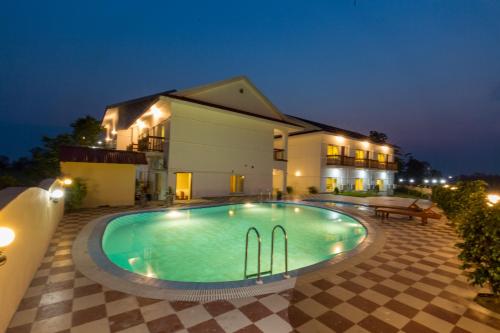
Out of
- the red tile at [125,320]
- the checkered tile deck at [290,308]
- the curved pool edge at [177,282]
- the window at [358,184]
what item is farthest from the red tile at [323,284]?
the window at [358,184]

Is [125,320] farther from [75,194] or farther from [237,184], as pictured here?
[237,184]

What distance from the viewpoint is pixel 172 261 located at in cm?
630

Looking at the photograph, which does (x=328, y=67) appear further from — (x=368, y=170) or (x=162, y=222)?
(x=162, y=222)

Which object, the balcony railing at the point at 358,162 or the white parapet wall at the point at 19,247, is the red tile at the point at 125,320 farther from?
the balcony railing at the point at 358,162

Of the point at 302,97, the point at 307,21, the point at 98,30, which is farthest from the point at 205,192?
the point at 98,30

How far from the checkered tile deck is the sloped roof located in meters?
7.77

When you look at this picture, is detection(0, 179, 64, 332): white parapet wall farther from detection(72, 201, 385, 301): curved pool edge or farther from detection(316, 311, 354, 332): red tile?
detection(316, 311, 354, 332): red tile

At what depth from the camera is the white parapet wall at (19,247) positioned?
2728mm

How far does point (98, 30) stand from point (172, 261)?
105 meters

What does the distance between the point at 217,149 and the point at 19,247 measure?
551 inches

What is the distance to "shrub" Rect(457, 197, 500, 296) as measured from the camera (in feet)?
10.3

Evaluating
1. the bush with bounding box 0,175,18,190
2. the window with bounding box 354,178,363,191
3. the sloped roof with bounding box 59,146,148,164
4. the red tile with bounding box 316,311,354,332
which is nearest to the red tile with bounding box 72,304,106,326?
the red tile with bounding box 316,311,354,332

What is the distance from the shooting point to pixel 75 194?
33.3 feet

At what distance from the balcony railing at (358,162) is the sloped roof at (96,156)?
59.2ft
